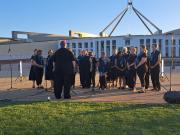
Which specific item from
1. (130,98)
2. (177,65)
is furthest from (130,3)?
(130,98)

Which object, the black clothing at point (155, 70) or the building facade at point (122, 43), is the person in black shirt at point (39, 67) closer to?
the black clothing at point (155, 70)

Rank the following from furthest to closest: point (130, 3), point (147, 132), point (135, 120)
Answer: point (130, 3)
point (135, 120)
point (147, 132)

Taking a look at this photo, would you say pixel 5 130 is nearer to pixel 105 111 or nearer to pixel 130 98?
pixel 105 111

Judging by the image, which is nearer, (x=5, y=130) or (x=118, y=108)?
(x=5, y=130)

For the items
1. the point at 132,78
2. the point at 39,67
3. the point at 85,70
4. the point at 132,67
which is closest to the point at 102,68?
the point at 85,70

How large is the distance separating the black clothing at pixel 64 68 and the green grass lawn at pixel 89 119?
172 centimetres

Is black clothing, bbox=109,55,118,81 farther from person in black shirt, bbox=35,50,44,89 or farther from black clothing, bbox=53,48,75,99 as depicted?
black clothing, bbox=53,48,75,99

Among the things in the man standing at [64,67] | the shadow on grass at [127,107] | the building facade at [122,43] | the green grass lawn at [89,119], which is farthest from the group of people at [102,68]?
the building facade at [122,43]

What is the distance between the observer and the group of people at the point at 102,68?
13617 millimetres

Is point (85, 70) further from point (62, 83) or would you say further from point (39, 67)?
point (62, 83)

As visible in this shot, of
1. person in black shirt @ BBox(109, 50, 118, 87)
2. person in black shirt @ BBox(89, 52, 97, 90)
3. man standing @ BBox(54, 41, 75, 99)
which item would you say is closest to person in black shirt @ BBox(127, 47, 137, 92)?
person in black shirt @ BBox(109, 50, 118, 87)

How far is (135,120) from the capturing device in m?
9.73

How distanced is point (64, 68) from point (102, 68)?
4416 millimetres

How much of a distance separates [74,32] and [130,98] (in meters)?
63.4
